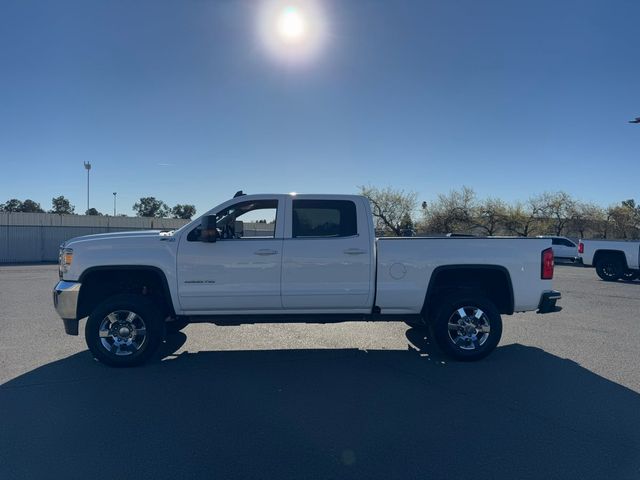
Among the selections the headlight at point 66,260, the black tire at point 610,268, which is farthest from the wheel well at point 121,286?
the black tire at point 610,268

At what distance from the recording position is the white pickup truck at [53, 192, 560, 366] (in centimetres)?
614

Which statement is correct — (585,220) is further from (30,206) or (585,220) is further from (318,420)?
(30,206)

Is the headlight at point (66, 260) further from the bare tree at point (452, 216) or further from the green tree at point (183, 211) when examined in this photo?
the green tree at point (183, 211)

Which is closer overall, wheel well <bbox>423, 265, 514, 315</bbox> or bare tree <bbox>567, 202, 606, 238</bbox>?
wheel well <bbox>423, 265, 514, 315</bbox>

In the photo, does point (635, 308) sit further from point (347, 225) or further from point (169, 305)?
point (169, 305)

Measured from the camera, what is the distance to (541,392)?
17.2ft

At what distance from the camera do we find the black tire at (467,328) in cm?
634

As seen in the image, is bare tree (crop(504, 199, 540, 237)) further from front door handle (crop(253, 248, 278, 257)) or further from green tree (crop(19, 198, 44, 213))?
green tree (crop(19, 198, 44, 213))

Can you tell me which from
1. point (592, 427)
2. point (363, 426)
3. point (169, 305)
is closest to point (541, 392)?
point (592, 427)

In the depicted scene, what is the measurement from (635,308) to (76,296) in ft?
37.6

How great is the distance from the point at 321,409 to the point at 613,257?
1712 cm

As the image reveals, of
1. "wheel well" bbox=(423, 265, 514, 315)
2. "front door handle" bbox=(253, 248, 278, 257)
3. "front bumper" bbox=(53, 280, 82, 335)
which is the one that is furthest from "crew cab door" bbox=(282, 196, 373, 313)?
"front bumper" bbox=(53, 280, 82, 335)

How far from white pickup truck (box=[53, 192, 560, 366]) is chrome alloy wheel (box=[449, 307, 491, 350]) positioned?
0.01m

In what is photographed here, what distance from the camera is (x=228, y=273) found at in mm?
6215
